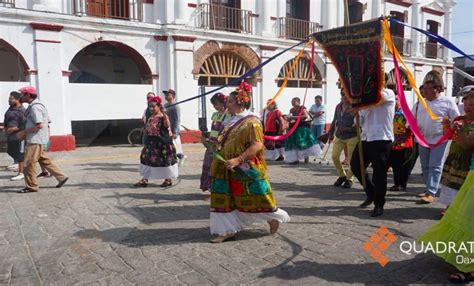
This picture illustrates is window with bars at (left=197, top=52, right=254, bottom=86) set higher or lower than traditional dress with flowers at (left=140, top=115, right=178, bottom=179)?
higher

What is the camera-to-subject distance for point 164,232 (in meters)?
4.44

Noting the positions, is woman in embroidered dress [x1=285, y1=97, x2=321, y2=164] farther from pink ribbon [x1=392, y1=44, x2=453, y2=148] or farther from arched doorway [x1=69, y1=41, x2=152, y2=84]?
arched doorway [x1=69, y1=41, x2=152, y2=84]

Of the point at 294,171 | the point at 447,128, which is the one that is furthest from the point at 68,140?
the point at 447,128

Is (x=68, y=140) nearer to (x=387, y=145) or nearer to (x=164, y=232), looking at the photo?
(x=164, y=232)

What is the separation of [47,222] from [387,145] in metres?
4.14

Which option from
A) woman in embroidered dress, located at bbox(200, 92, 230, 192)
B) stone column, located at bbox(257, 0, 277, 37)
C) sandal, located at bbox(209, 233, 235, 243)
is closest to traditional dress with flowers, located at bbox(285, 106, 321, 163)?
woman in embroidered dress, located at bbox(200, 92, 230, 192)

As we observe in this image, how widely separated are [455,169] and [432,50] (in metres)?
21.0

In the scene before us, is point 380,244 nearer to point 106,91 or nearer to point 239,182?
A: point 239,182

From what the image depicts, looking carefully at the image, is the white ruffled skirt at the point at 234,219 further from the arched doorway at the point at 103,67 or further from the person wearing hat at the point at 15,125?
the arched doorway at the point at 103,67

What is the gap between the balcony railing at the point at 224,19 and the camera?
14164 mm

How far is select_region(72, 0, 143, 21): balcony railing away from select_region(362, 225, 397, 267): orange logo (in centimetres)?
1095

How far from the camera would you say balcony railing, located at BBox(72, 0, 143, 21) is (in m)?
12.5

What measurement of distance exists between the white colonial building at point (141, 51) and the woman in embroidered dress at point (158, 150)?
596 cm

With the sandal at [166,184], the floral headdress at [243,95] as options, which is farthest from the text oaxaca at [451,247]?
the sandal at [166,184]
